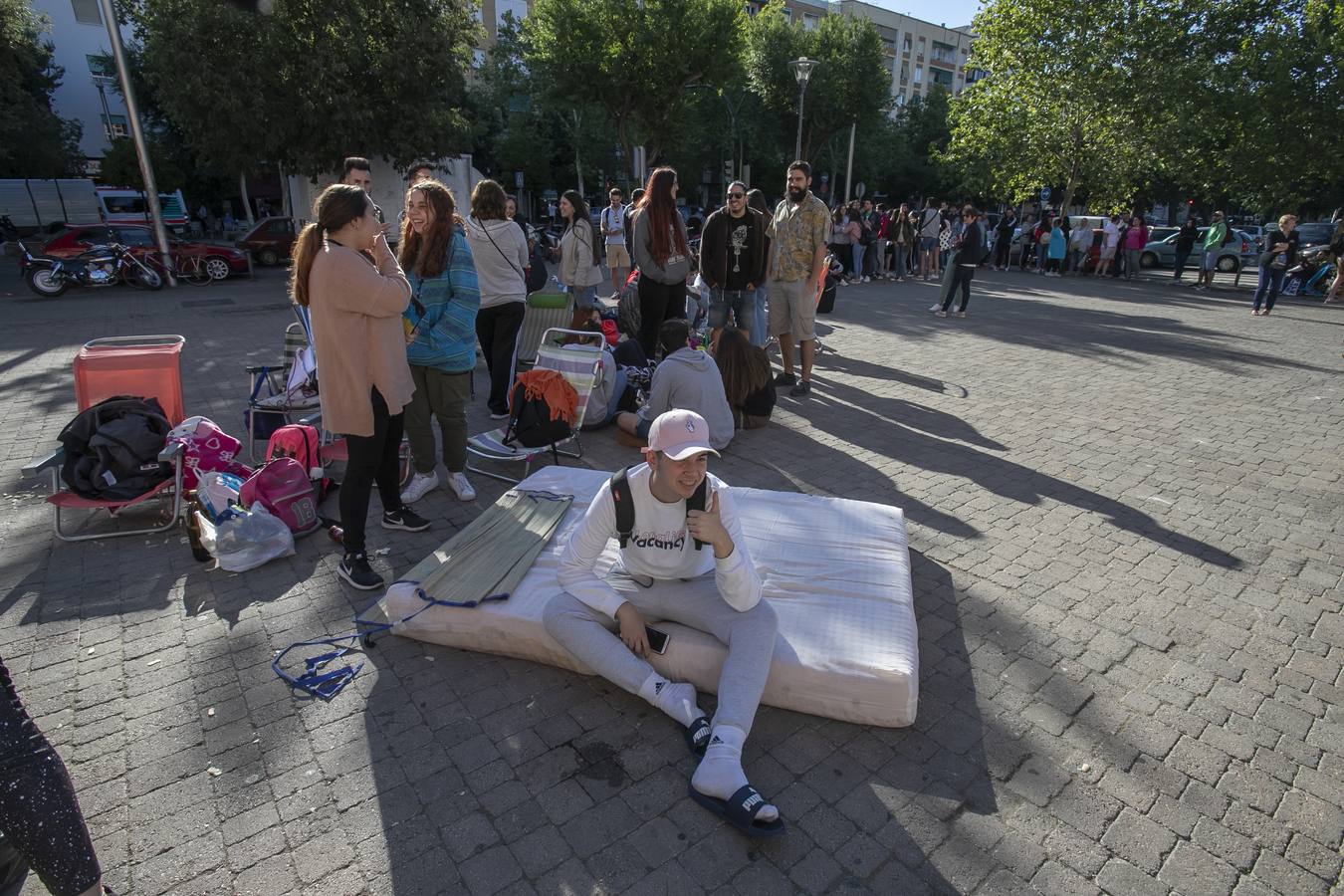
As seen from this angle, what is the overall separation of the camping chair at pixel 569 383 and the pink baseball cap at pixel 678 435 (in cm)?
277

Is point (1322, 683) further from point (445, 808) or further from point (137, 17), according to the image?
point (137, 17)

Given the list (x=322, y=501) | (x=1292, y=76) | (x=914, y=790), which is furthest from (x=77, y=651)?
(x=1292, y=76)

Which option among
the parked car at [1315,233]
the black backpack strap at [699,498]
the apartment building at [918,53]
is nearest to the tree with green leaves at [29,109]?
the black backpack strap at [699,498]

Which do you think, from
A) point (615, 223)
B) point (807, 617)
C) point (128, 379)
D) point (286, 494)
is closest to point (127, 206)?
point (615, 223)

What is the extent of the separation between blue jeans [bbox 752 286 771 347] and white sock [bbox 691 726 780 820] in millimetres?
5970

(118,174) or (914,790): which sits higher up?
(118,174)

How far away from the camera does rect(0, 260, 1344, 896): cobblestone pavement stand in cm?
237

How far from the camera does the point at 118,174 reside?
3081 centimetres

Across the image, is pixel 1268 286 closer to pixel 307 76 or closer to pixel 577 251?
pixel 577 251

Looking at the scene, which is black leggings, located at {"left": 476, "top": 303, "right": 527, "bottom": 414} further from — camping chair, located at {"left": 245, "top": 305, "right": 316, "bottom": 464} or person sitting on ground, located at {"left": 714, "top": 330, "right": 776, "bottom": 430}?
person sitting on ground, located at {"left": 714, "top": 330, "right": 776, "bottom": 430}

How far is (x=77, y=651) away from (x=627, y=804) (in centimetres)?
268

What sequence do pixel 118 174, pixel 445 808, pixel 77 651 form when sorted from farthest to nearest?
pixel 118 174 → pixel 77 651 → pixel 445 808

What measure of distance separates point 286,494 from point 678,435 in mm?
2837

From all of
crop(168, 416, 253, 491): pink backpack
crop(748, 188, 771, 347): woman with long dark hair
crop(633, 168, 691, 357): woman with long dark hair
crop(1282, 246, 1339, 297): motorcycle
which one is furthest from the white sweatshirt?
crop(1282, 246, 1339, 297): motorcycle
